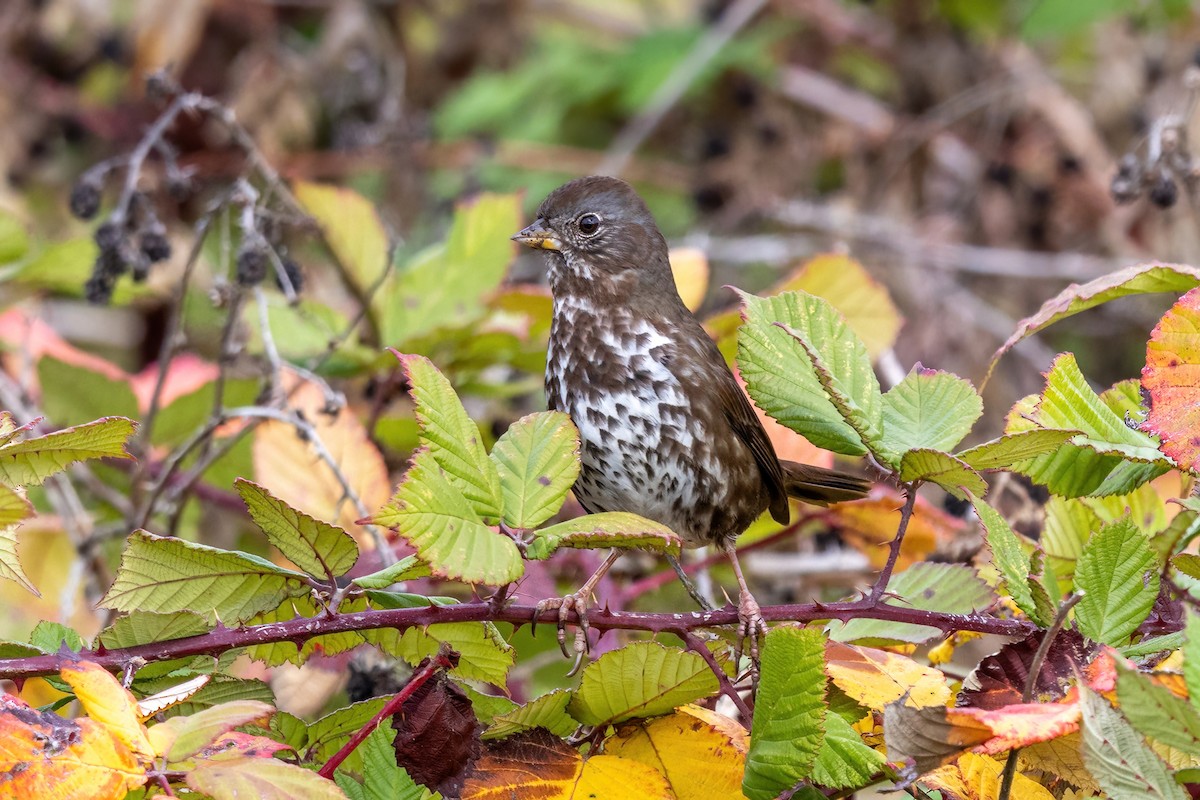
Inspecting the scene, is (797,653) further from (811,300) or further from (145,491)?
(145,491)

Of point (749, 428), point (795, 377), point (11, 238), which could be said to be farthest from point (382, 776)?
point (11, 238)

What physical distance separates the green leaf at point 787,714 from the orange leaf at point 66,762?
74 centimetres

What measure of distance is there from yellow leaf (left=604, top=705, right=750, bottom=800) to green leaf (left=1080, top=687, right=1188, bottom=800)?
1.52ft

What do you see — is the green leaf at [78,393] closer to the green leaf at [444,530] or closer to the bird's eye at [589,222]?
the bird's eye at [589,222]

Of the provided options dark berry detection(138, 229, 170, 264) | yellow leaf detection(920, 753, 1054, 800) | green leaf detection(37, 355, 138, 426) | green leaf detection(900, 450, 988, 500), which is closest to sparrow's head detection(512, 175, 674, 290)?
Result: dark berry detection(138, 229, 170, 264)

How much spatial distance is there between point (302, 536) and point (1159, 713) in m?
1.09

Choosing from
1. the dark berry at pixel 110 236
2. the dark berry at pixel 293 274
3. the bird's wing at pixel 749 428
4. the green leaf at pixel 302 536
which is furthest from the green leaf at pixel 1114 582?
the dark berry at pixel 110 236

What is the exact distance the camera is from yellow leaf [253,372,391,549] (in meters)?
2.74

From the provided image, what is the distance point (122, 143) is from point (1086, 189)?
4219 millimetres

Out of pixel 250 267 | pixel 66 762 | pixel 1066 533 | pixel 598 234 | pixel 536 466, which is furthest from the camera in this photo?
pixel 598 234

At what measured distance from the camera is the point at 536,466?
1819 mm

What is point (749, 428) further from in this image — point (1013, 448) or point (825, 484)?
point (1013, 448)

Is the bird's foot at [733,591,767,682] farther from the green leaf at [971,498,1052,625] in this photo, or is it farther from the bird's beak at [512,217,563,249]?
the bird's beak at [512,217,563,249]

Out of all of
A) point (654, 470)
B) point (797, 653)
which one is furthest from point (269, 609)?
point (654, 470)
